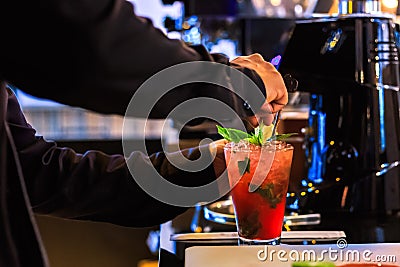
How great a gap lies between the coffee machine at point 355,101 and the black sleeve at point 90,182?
0.39 meters

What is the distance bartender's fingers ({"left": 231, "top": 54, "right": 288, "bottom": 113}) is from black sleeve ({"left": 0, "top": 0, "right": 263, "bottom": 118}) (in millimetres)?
262

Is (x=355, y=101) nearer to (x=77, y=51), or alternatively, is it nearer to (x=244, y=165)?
(x=244, y=165)

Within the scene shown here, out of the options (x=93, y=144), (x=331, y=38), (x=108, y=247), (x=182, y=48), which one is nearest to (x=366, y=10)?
(x=331, y=38)

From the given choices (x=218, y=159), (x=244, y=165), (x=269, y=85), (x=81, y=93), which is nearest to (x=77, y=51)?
(x=81, y=93)

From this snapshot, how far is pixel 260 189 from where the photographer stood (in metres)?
1.32

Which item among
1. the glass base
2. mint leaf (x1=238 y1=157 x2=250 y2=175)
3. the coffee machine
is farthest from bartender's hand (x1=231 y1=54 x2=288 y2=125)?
the coffee machine

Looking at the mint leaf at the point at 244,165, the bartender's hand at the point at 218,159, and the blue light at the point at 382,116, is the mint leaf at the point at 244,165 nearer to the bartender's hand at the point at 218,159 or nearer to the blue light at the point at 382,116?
the bartender's hand at the point at 218,159

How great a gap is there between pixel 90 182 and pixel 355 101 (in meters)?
0.64

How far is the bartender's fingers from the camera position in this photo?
1.20 metres

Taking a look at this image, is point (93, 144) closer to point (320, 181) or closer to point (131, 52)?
point (320, 181)

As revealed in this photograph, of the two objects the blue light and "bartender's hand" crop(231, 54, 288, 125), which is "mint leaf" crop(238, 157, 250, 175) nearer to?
"bartender's hand" crop(231, 54, 288, 125)

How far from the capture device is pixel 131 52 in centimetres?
96

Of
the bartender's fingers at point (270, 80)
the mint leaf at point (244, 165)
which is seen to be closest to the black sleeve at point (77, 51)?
the bartender's fingers at point (270, 80)

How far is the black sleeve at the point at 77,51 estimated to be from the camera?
869 millimetres
